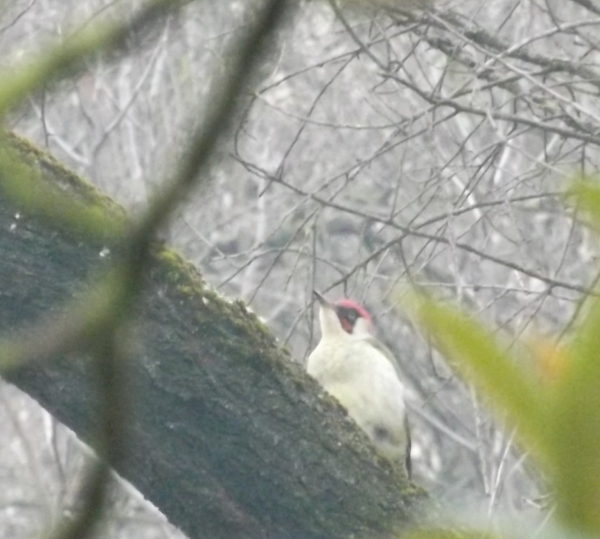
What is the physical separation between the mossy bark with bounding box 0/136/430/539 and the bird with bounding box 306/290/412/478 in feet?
7.75

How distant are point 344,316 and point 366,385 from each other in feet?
1.41

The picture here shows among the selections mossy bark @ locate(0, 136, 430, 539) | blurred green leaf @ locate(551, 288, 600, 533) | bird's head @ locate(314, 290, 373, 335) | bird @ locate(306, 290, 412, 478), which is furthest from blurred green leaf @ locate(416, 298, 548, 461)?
bird's head @ locate(314, 290, 373, 335)

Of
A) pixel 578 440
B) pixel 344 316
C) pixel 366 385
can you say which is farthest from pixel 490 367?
pixel 344 316

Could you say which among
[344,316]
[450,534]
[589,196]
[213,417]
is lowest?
[213,417]

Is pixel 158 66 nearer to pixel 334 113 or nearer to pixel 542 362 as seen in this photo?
pixel 334 113

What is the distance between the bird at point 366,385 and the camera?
4.70m

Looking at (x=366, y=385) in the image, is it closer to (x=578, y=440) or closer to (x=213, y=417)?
(x=213, y=417)

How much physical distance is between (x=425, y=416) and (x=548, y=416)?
22.9 feet

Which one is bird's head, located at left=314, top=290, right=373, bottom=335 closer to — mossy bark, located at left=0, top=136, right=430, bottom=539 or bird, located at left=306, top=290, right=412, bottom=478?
bird, located at left=306, top=290, right=412, bottom=478

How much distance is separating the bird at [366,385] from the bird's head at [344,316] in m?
0.02

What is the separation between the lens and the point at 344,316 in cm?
507

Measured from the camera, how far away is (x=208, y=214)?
26.7 ft

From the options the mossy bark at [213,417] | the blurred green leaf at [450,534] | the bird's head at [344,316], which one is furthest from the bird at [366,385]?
the blurred green leaf at [450,534]

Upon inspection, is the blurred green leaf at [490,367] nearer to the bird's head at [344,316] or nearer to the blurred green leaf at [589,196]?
the blurred green leaf at [589,196]
